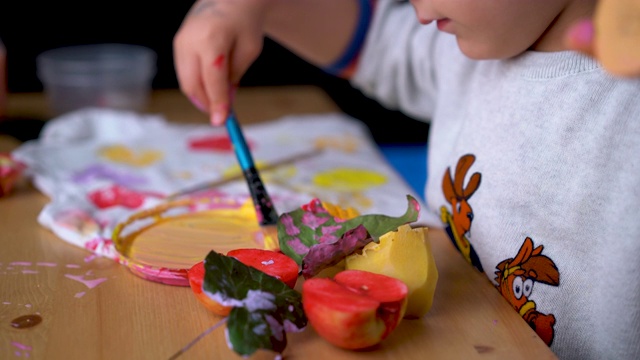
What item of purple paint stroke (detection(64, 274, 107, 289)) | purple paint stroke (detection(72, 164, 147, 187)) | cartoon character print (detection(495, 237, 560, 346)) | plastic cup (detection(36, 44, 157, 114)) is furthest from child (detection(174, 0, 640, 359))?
plastic cup (detection(36, 44, 157, 114))

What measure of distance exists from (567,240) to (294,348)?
→ 24 cm

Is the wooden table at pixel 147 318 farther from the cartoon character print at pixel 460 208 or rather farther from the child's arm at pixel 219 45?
the child's arm at pixel 219 45

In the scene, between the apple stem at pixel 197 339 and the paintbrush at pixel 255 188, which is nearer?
the apple stem at pixel 197 339

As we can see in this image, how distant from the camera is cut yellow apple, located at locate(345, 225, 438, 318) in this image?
449 mm

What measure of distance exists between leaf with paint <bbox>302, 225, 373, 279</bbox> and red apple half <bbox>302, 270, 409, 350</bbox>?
0.03 meters

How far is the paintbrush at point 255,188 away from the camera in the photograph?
61 cm

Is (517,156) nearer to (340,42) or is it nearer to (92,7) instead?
(340,42)

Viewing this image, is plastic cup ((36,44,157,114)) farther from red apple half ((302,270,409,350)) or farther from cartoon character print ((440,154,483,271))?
red apple half ((302,270,409,350))

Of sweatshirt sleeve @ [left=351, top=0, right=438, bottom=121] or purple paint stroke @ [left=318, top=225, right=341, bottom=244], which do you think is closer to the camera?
purple paint stroke @ [left=318, top=225, right=341, bottom=244]

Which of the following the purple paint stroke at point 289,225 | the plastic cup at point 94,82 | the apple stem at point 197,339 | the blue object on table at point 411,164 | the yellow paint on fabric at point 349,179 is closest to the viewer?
the apple stem at point 197,339

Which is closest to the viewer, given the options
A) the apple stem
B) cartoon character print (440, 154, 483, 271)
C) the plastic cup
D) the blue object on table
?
the apple stem

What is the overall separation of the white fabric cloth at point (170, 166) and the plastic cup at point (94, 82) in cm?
9

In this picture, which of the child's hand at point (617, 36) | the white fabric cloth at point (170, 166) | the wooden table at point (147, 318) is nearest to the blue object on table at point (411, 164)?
the white fabric cloth at point (170, 166)

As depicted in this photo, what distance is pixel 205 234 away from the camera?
59 cm
